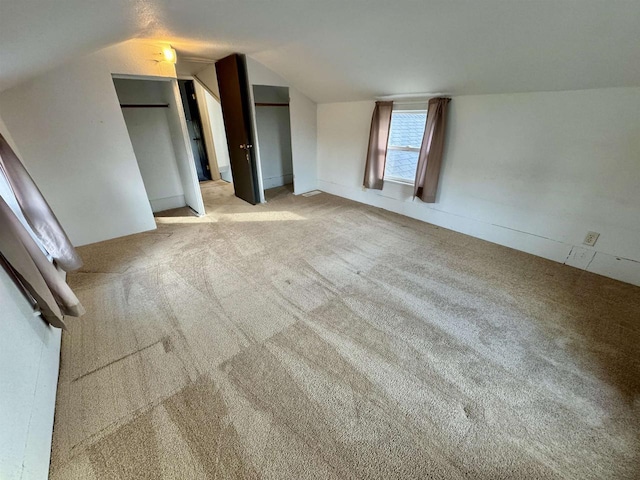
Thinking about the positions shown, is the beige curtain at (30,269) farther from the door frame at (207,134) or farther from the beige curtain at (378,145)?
the door frame at (207,134)

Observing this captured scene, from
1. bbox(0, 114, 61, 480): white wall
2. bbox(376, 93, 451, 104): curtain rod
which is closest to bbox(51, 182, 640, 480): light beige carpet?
bbox(0, 114, 61, 480): white wall

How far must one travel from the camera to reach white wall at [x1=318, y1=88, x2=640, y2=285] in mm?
2158

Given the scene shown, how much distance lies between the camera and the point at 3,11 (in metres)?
0.83

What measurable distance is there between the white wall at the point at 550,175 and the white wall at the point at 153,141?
388 centimetres

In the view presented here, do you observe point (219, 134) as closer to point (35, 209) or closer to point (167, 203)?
point (167, 203)

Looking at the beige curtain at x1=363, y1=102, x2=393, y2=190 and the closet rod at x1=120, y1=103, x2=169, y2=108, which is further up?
the closet rod at x1=120, y1=103, x2=169, y2=108

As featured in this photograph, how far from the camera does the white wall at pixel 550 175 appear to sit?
2.16 m

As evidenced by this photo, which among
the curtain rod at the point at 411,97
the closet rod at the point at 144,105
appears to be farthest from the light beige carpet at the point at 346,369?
the closet rod at the point at 144,105

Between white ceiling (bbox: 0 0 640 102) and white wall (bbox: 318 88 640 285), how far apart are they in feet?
0.62

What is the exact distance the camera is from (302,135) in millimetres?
4449

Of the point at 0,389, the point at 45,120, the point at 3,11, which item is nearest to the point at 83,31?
the point at 3,11

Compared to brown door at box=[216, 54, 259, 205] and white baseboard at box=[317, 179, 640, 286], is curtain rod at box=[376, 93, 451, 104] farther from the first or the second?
brown door at box=[216, 54, 259, 205]

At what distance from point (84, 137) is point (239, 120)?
1.80m

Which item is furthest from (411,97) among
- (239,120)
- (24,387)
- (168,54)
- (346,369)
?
(24,387)
